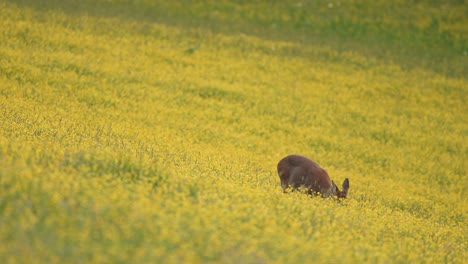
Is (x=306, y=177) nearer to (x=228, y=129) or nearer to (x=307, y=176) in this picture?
(x=307, y=176)

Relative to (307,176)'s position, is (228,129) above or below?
below

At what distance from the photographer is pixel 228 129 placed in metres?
20.3

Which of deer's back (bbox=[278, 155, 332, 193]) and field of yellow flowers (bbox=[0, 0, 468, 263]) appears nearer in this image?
field of yellow flowers (bbox=[0, 0, 468, 263])

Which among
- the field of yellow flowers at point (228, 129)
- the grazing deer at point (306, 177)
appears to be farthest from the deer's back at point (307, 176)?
the field of yellow flowers at point (228, 129)

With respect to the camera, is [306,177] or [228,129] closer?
[306,177]

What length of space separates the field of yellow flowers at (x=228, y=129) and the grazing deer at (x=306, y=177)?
37 centimetres

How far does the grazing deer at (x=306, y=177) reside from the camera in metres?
11.3

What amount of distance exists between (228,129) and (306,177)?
921cm

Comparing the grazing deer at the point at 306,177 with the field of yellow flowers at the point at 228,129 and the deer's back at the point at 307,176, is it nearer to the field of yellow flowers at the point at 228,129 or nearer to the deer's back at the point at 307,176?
the deer's back at the point at 307,176

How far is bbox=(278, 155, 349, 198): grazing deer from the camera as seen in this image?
444 inches

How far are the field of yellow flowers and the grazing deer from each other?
37cm

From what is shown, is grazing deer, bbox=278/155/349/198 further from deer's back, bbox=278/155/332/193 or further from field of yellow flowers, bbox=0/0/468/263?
field of yellow flowers, bbox=0/0/468/263

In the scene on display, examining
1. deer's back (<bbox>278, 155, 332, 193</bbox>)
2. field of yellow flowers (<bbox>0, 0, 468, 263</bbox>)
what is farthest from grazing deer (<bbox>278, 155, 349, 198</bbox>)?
field of yellow flowers (<bbox>0, 0, 468, 263</bbox>)

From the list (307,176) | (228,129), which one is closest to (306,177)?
(307,176)
